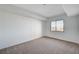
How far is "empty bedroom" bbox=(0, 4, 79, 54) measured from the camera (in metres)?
2.68

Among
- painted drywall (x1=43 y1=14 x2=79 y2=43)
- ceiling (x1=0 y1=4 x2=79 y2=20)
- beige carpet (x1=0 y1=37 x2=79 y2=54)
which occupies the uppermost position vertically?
ceiling (x1=0 y1=4 x2=79 y2=20)

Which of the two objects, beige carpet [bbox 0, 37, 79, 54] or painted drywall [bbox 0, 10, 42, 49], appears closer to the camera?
beige carpet [bbox 0, 37, 79, 54]

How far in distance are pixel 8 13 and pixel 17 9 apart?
0.47 m

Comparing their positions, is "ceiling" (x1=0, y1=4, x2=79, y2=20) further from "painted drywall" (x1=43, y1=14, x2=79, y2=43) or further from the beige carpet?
the beige carpet

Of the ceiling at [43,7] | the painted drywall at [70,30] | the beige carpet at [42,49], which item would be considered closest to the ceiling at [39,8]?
the ceiling at [43,7]

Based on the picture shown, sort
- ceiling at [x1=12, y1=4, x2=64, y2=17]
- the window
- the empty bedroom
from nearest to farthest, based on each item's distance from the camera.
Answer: the empty bedroom, ceiling at [x1=12, y1=4, x2=64, y2=17], the window

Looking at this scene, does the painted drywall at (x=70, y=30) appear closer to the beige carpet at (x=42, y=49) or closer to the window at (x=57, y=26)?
the window at (x=57, y=26)

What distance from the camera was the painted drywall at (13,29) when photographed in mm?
2811

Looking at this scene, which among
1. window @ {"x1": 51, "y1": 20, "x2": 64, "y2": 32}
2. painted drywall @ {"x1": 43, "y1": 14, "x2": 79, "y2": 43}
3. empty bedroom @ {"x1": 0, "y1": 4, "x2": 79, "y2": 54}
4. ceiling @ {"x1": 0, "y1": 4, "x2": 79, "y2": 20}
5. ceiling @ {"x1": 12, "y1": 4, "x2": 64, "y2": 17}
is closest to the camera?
ceiling @ {"x1": 0, "y1": 4, "x2": 79, "y2": 20}

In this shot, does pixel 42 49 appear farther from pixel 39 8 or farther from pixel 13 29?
pixel 39 8

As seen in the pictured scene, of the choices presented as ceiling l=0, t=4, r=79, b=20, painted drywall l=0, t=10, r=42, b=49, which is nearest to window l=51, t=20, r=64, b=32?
ceiling l=0, t=4, r=79, b=20

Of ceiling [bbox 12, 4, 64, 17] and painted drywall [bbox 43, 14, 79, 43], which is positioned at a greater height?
ceiling [bbox 12, 4, 64, 17]

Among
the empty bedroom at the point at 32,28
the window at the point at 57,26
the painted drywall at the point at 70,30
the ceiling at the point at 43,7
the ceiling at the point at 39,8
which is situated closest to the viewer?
the ceiling at the point at 39,8
